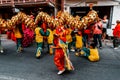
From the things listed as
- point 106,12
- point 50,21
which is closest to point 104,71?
point 50,21

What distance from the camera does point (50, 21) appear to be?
7.73m

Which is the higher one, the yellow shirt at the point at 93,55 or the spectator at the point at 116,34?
the spectator at the point at 116,34

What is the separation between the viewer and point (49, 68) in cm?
674

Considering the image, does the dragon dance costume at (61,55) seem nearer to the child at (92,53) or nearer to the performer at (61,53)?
the performer at (61,53)

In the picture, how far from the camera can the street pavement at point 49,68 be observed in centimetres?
593

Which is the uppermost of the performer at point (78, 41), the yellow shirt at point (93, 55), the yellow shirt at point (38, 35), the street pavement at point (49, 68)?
the yellow shirt at point (38, 35)

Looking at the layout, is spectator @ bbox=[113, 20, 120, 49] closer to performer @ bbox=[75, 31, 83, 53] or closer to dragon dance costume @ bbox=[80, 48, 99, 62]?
performer @ bbox=[75, 31, 83, 53]

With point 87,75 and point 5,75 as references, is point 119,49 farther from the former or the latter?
point 5,75

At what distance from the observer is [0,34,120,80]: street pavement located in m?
5.93

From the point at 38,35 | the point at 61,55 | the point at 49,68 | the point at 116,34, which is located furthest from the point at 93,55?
the point at 116,34

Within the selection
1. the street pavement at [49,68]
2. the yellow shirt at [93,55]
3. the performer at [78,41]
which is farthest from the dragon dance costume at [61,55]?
the performer at [78,41]

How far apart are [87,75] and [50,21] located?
2.80 metres

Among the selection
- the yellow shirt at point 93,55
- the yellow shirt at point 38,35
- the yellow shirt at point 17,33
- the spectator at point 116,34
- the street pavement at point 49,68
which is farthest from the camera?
the spectator at point 116,34

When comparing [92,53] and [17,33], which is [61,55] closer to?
[92,53]
